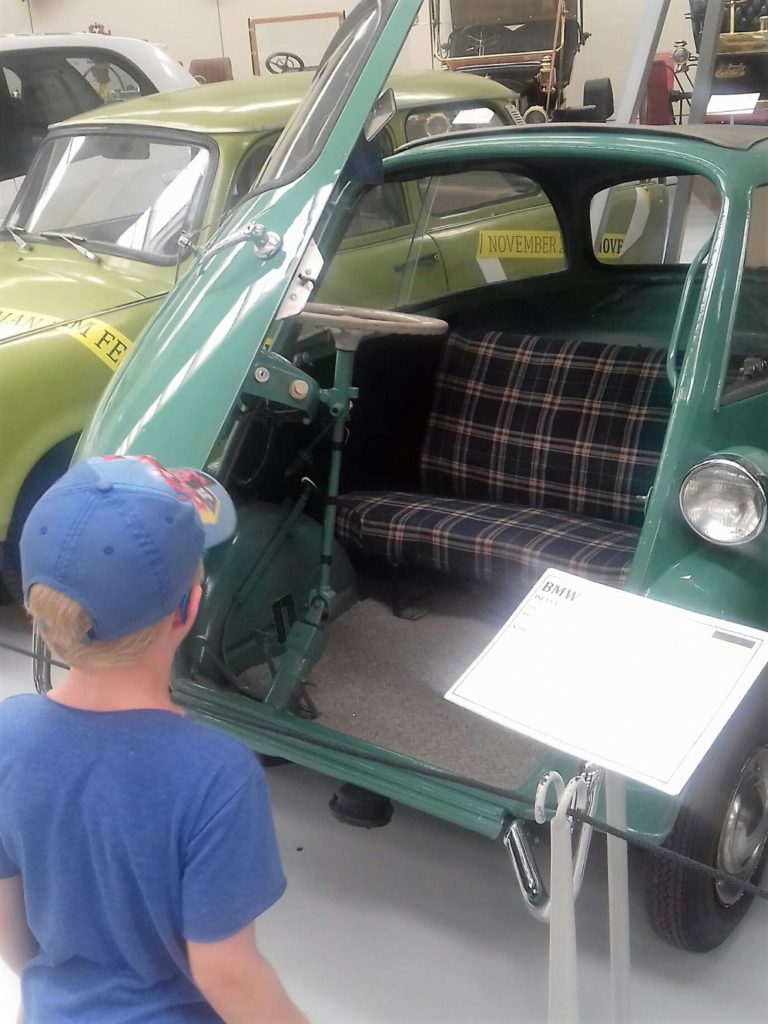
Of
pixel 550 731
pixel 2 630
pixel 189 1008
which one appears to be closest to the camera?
pixel 189 1008

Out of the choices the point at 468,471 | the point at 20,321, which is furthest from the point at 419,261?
the point at 20,321

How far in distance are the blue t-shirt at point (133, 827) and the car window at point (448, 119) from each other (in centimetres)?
383

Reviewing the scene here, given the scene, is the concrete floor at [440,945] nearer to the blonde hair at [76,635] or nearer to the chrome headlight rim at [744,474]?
the chrome headlight rim at [744,474]

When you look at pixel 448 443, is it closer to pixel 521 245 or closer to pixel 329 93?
pixel 521 245

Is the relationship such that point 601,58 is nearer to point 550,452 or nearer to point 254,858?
point 550,452

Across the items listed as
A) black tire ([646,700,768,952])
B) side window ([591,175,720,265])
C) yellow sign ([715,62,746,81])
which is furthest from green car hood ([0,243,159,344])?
yellow sign ([715,62,746,81])

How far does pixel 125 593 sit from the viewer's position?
1.19 m

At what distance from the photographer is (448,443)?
3402mm

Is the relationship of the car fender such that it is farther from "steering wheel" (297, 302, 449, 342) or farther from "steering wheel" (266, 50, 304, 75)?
"steering wheel" (266, 50, 304, 75)

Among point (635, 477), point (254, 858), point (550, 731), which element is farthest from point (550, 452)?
point (254, 858)

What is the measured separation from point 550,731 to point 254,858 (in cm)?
50

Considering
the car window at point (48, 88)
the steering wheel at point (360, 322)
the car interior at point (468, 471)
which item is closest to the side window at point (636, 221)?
the car interior at point (468, 471)

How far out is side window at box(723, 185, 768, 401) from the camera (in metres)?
2.35

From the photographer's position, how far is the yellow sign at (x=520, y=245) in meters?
3.77
